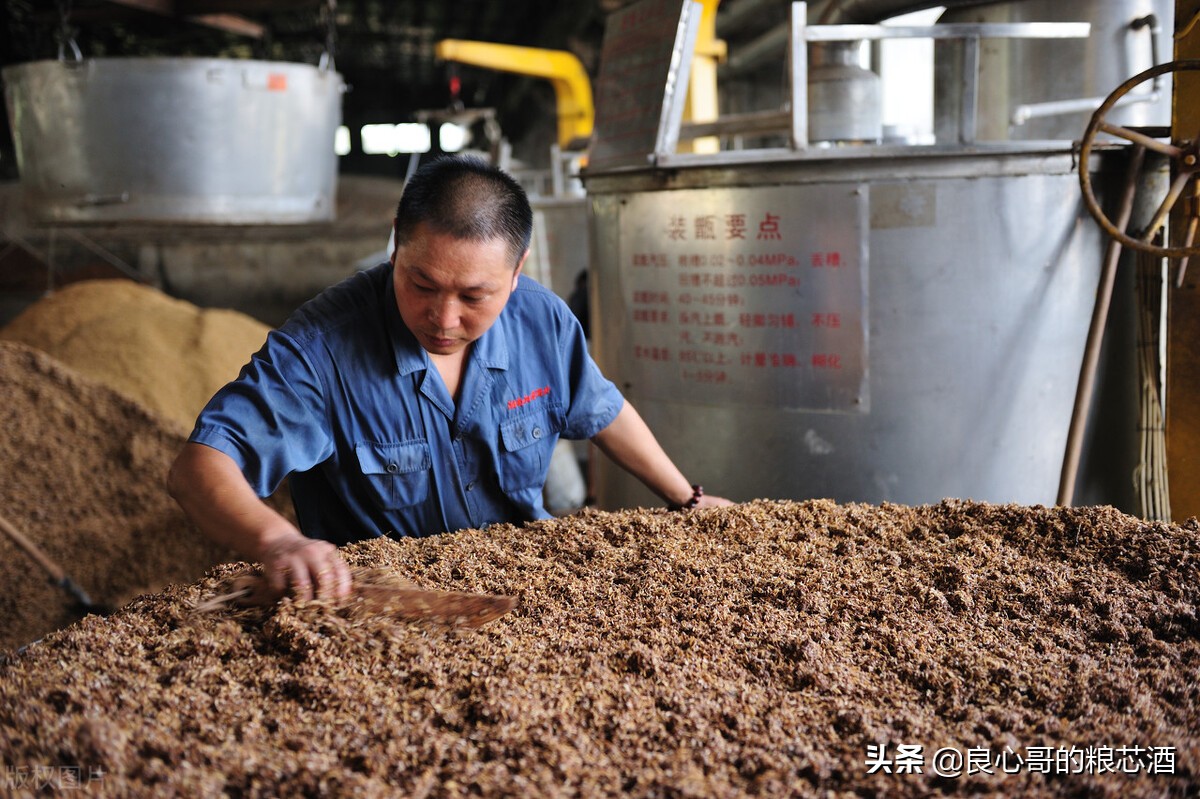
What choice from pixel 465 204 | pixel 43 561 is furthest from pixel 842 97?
pixel 43 561

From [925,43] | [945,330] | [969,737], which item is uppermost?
[925,43]

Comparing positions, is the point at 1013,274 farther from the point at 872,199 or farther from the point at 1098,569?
the point at 1098,569

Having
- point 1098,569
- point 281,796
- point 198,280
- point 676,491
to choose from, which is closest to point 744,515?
point 676,491

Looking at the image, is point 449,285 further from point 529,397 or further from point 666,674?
point 666,674

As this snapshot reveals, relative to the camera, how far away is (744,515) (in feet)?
5.21

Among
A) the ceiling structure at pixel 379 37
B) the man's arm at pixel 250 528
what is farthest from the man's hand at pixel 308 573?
the ceiling structure at pixel 379 37

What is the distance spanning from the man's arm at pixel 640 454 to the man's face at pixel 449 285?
17.3 inches

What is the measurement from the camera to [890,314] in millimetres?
2525

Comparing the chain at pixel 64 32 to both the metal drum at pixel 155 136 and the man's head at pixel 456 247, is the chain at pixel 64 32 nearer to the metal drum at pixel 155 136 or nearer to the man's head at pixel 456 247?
the metal drum at pixel 155 136

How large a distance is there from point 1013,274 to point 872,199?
42 centimetres

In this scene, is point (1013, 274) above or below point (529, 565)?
above

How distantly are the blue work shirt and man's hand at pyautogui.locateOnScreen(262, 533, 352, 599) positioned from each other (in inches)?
11.7

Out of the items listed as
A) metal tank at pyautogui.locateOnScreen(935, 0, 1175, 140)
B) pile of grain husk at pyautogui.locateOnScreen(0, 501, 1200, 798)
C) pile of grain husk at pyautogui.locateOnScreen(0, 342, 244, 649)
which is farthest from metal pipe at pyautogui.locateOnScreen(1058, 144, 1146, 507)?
pile of grain husk at pyautogui.locateOnScreen(0, 342, 244, 649)

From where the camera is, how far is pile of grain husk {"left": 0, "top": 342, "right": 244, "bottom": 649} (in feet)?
10.9
